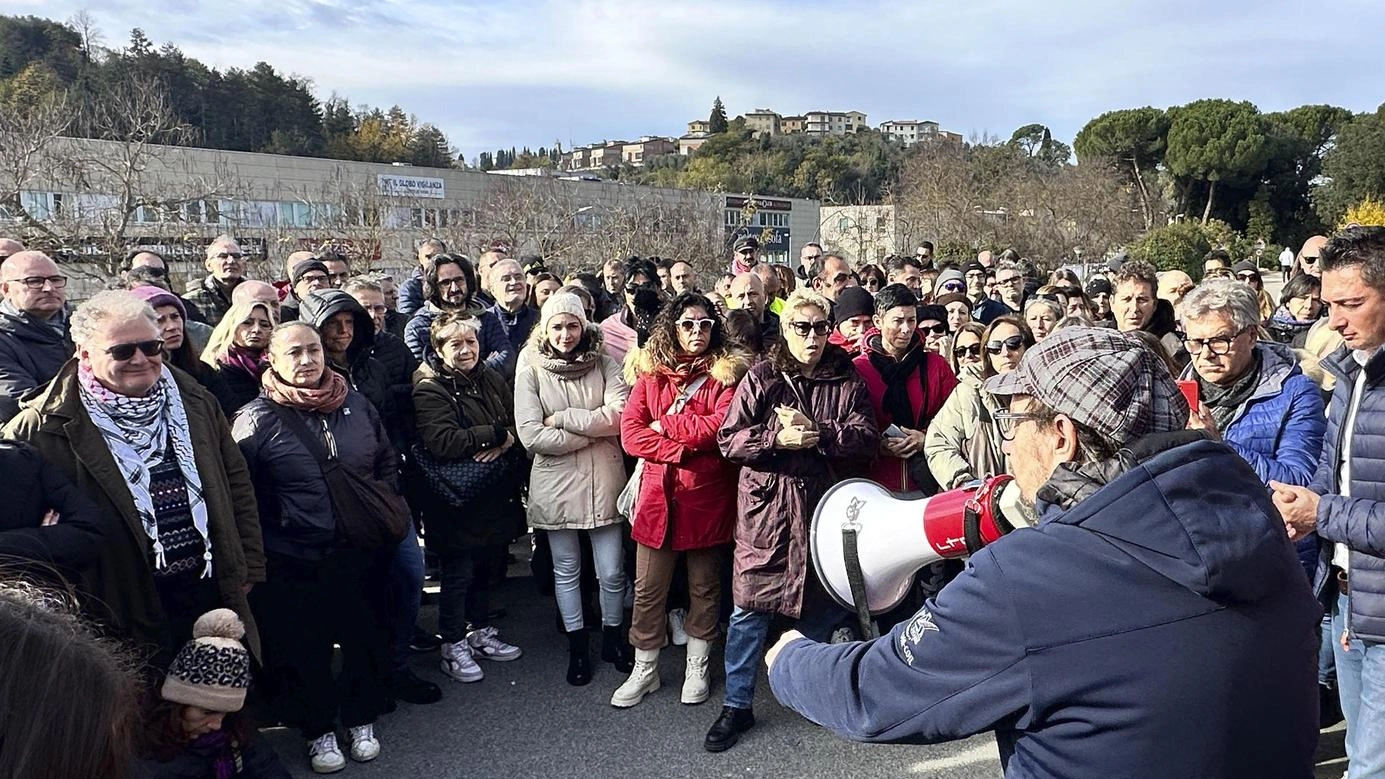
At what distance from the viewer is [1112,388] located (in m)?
1.68

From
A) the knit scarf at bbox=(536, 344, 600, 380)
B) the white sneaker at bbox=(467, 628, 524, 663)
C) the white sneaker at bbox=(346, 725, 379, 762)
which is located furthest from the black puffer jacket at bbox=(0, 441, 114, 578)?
the white sneaker at bbox=(467, 628, 524, 663)

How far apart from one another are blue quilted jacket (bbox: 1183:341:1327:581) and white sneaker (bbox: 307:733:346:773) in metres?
4.00

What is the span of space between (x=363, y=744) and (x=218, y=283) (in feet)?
12.3

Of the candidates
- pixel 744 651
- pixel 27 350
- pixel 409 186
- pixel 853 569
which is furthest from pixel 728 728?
pixel 409 186

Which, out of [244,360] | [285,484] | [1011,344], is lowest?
[285,484]

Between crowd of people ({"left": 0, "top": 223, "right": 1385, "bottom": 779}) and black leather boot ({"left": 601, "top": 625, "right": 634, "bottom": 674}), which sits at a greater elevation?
crowd of people ({"left": 0, "top": 223, "right": 1385, "bottom": 779})

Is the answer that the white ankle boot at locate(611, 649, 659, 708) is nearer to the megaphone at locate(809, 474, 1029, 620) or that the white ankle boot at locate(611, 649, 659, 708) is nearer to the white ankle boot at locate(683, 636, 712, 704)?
the white ankle boot at locate(683, 636, 712, 704)

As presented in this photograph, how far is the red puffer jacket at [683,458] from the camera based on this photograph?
14.3ft

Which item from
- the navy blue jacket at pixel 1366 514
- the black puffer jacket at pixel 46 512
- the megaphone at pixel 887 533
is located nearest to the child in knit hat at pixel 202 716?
the black puffer jacket at pixel 46 512

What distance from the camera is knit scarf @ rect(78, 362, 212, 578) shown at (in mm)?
3252

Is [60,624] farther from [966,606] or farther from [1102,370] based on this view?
[1102,370]

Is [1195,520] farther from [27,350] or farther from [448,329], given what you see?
[27,350]

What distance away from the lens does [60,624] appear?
48.9 inches

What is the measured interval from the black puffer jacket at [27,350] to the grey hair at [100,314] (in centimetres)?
109
